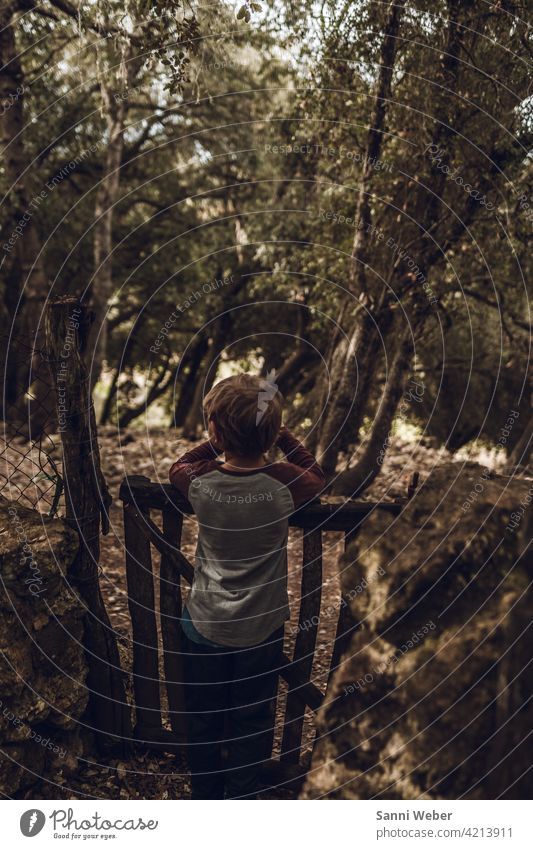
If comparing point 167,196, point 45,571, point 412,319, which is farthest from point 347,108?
point 167,196

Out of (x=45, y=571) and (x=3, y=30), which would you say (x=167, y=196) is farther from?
(x=45, y=571)

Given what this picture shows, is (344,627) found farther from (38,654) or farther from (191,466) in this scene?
(38,654)

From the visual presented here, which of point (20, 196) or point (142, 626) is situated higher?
point (20, 196)

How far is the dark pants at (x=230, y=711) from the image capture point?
12.0 ft

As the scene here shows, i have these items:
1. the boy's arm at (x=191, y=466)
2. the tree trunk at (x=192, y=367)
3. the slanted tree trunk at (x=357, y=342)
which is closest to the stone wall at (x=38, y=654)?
the boy's arm at (x=191, y=466)

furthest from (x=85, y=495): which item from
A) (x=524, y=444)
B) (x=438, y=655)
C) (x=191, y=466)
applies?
(x=524, y=444)

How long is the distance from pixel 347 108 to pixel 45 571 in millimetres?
8924

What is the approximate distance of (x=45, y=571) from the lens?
166 inches

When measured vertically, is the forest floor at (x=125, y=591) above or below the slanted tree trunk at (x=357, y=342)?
below

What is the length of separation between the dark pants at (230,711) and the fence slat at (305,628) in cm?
23

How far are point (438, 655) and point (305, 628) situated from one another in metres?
1.15

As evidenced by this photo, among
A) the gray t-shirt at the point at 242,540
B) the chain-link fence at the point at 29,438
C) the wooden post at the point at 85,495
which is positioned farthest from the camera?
the chain-link fence at the point at 29,438

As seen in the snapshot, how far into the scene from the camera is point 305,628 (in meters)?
4.00

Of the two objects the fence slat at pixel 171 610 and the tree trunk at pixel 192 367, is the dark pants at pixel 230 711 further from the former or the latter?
the tree trunk at pixel 192 367
